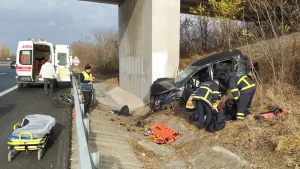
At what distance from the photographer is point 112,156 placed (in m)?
6.33

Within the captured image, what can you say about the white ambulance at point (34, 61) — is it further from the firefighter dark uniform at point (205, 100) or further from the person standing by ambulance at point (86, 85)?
the firefighter dark uniform at point (205, 100)

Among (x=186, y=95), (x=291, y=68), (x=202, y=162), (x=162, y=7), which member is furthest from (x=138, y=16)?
(x=202, y=162)

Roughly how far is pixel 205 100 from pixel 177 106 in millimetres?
2359

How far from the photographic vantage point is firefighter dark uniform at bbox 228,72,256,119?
7.05 m

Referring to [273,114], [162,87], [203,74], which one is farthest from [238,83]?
[162,87]

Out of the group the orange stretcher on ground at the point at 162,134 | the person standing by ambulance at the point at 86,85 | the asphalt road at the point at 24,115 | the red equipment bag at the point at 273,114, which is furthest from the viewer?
the person standing by ambulance at the point at 86,85

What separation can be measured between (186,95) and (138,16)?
6.64 m

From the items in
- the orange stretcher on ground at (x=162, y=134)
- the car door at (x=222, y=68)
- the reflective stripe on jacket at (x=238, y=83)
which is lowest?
the orange stretcher on ground at (x=162, y=134)

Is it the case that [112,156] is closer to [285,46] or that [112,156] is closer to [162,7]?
[285,46]

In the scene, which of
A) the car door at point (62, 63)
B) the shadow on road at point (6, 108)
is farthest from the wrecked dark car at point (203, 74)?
the car door at point (62, 63)

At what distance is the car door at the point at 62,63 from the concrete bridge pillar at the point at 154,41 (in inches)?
163

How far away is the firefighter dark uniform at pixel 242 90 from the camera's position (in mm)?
7055

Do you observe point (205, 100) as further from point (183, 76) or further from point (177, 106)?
point (183, 76)

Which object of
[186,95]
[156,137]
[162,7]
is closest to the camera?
[156,137]
